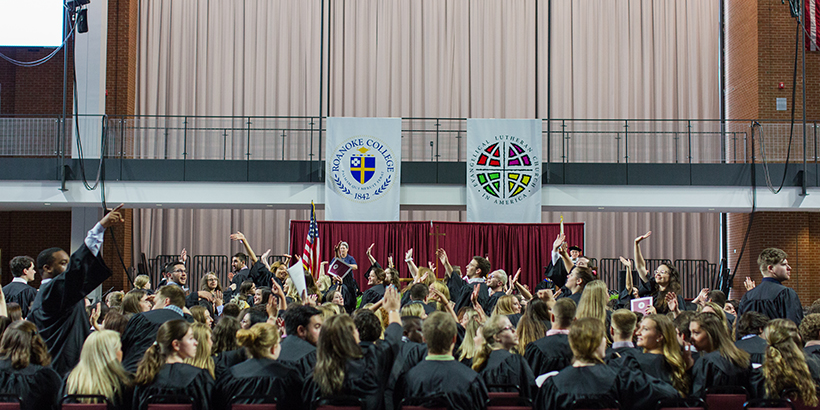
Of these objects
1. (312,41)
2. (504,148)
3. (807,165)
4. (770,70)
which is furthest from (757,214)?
(312,41)

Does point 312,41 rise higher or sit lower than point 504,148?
higher

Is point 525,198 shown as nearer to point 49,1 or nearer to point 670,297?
point 670,297

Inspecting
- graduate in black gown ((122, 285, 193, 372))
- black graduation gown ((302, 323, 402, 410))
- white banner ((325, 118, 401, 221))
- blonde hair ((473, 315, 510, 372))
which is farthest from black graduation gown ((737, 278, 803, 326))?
white banner ((325, 118, 401, 221))

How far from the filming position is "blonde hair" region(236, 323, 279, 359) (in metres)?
4.80

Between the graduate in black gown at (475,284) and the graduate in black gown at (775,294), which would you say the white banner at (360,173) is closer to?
the graduate in black gown at (475,284)

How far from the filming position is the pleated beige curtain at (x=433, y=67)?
74.1 feet

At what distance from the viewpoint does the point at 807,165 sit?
16.6 metres

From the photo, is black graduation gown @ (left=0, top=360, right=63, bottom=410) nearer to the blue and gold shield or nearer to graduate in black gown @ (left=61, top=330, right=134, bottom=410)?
graduate in black gown @ (left=61, top=330, right=134, bottom=410)

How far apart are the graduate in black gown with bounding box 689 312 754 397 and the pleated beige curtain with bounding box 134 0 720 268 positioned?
17356 mm

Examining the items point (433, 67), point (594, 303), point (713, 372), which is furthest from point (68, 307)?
point (433, 67)

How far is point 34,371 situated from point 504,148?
12.3 metres

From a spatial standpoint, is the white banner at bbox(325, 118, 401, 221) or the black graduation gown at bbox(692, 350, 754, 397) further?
the white banner at bbox(325, 118, 401, 221)

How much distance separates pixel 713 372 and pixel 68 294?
4.78 meters

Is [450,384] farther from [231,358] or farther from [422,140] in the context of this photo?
[422,140]
